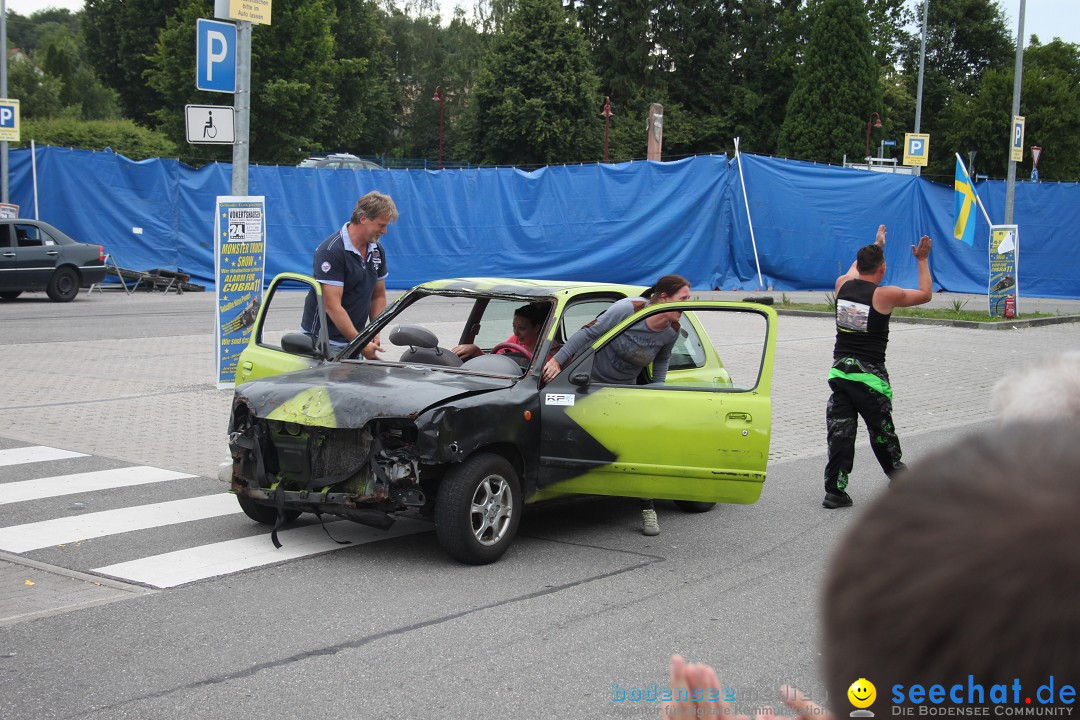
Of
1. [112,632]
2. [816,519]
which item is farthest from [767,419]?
[112,632]

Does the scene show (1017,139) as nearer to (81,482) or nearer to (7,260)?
(7,260)

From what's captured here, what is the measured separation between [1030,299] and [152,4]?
39.4m

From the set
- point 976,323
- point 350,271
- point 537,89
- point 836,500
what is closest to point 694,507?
point 836,500

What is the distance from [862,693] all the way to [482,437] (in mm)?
5195

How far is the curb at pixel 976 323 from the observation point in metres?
20.6

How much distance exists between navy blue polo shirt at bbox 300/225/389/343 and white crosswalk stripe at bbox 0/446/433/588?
1.43 m

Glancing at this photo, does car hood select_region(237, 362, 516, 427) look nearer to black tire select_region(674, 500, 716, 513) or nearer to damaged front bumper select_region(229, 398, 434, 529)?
damaged front bumper select_region(229, 398, 434, 529)

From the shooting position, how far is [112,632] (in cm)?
498

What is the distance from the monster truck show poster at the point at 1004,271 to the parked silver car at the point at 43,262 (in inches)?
699

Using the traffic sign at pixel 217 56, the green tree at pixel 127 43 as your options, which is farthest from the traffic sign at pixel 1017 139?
the green tree at pixel 127 43

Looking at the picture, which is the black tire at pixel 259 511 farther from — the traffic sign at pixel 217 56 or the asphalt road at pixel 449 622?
the traffic sign at pixel 217 56

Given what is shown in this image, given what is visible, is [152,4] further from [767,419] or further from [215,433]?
[767,419]

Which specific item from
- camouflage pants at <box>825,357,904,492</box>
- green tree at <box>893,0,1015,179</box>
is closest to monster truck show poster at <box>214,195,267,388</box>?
camouflage pants at <box>825,357,904,492</box>

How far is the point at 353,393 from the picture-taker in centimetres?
623
